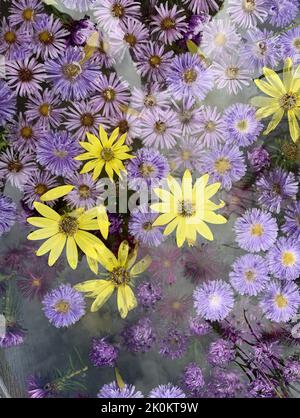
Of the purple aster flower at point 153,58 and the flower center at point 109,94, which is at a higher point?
the purple aster flower at point 153,58

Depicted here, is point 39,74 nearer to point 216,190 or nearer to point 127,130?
point 127,130

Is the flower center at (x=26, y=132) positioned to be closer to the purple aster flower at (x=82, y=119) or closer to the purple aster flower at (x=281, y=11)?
the purple aster flower at (x=82, y=119)

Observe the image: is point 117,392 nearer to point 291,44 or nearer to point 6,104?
point 6,104

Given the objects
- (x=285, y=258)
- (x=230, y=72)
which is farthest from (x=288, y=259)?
(x=230, y=72)

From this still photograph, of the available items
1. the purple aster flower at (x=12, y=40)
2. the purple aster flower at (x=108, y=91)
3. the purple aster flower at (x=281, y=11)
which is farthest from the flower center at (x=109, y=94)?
the purple aster flower at (x=281, y=11)

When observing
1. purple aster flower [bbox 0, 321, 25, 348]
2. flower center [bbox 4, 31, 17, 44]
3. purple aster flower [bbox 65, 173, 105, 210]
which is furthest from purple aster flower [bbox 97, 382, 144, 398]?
flower center [bbox 4, 31, 17, 44]

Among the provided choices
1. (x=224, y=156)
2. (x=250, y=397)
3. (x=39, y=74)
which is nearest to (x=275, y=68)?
(x=224, y=156)

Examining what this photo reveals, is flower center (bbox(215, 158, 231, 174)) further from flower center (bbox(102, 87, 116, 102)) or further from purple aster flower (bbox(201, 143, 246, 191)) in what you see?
flower center (bbox(102, 87, 116, 102))
